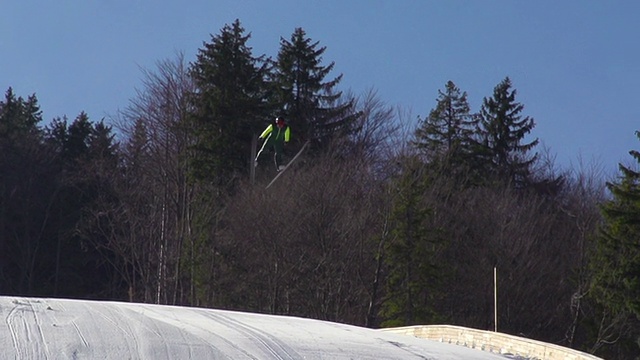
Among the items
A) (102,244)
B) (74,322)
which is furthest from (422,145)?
(74,322)

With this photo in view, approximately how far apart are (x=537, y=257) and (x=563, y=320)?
3038mm

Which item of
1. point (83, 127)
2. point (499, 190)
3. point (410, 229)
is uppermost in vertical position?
point (83, 127)

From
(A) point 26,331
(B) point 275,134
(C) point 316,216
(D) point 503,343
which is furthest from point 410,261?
(A) point 26,331

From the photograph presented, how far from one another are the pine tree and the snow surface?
20.5 m

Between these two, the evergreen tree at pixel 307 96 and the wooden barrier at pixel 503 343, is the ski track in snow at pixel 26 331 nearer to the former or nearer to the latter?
the wooden barrier at pixel 503 343

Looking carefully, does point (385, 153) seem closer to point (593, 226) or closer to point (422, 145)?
point (422, 145)

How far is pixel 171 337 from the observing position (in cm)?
1285

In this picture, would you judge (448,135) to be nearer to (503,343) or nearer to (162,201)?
(162,201)

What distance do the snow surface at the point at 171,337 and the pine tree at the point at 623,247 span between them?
20498mm

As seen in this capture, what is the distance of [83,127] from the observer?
5747 cm

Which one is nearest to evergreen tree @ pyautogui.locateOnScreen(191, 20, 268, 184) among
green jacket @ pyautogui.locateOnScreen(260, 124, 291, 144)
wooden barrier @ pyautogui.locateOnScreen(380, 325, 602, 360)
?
green jacket @ pyautogui.locateOnScreen(260, 124, 291, 144)

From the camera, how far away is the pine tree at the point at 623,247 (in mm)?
34750

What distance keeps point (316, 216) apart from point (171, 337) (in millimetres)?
29069

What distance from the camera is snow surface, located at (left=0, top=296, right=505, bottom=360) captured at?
12.0 meters
